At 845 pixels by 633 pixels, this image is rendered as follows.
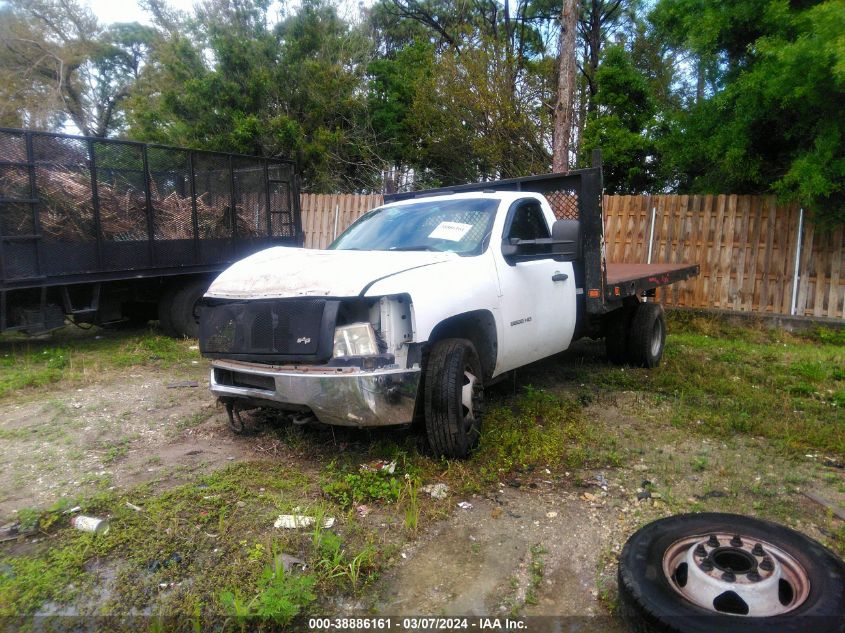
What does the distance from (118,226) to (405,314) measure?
18.8 ft

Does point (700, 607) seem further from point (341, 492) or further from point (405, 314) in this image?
point (405, 314)

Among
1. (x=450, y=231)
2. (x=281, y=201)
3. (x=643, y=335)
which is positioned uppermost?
(x=281, y=201)

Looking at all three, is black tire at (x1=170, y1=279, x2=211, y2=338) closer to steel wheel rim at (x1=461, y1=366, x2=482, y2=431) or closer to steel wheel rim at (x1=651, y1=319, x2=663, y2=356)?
steel wheel rim at (x1=461, y1=366, x2=482, y2=431)

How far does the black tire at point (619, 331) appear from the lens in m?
7.20

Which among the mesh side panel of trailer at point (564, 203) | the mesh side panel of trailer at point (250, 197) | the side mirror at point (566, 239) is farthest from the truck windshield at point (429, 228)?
the mesh side panel of trailer at point (250, 197)

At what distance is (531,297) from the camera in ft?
17.3

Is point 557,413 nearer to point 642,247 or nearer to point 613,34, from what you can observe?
point 642,247

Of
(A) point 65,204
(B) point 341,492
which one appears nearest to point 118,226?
(A) point 65,204

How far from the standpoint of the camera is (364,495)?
154 inches

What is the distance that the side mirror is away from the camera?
4.80 metres

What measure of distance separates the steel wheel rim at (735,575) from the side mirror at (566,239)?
2414mm

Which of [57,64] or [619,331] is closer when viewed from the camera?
[619,331]

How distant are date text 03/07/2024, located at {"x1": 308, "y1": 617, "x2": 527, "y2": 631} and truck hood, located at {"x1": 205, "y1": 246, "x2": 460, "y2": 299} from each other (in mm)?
1836

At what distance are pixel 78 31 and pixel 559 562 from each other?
29043 millimetres
